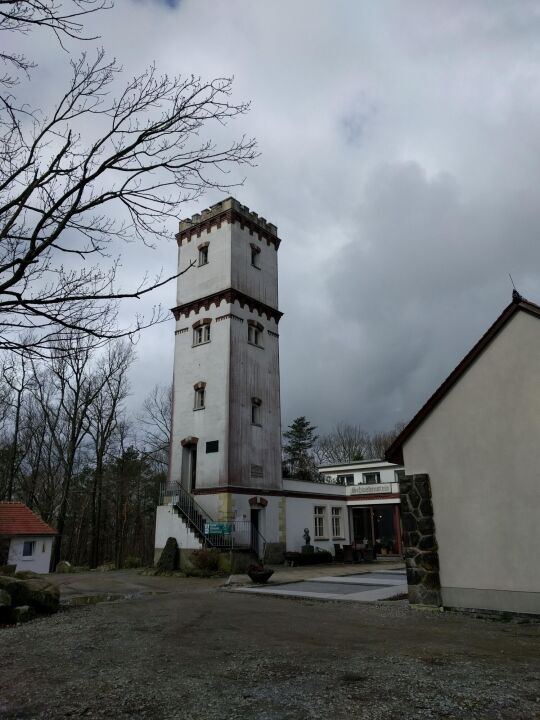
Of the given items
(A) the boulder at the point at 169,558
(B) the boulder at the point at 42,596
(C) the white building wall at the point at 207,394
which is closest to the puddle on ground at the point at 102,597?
(B) the boulder at the point at 42,596

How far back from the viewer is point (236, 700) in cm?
467

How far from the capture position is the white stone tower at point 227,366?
24250 millimetres

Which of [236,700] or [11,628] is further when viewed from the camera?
[11,628]

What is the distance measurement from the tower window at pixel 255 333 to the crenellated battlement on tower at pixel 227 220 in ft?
19.0

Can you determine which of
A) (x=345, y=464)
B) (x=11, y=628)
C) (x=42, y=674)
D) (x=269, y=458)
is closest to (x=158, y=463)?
(x=345, y=464)

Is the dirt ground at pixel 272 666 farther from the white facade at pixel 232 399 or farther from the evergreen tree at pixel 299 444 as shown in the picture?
the evergreen tree at pixel 299 444

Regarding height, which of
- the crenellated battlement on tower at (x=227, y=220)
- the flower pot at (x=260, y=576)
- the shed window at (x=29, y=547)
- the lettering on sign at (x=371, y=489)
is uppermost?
the crenellated battlement on tower at (x=227, y=220)

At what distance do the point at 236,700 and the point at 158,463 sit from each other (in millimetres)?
38261

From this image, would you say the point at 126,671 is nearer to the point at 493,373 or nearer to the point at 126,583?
the point at 493,373

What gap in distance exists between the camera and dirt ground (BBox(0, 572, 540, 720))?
4469 millimetres

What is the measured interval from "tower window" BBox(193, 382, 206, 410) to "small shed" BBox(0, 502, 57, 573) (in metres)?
10.6

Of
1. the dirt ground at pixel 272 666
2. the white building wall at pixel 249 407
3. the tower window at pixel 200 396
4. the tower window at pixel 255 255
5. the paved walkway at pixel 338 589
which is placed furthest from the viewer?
the tower window at pixel 255 255

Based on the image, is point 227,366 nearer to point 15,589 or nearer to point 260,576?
point 260,576

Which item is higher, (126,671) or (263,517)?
(263,517)
